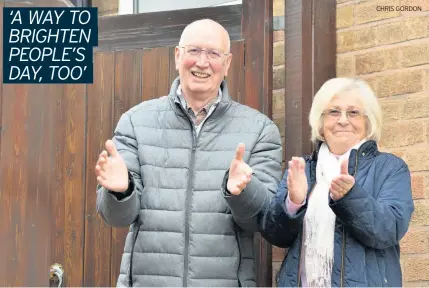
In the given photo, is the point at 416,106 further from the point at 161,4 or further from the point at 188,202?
the point at 161,4

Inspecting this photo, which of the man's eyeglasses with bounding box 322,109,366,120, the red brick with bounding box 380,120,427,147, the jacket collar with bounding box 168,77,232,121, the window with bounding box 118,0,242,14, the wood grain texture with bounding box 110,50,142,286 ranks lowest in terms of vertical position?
the red brick with bounding box 380,120,427,147

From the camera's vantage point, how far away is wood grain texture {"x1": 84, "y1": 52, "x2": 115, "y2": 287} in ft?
14.3

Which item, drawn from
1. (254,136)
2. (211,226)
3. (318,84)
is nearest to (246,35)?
(318,84)

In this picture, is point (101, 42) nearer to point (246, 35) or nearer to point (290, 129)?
point (246, 35)

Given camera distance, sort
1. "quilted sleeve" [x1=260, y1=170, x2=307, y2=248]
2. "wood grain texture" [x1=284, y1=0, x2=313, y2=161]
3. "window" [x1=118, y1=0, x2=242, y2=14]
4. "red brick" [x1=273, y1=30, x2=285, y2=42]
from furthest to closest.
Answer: "window" [x1=118, y1=0, x2=242, y2=14] < "red brick" [x1=273, y1=30, x2=285, y2=42] < "wood grain texture" [x1=284, y1=0, x2=313, y2=161] < "quilted sleeve" [x1=260, y1=170, x2=307, y2=248]

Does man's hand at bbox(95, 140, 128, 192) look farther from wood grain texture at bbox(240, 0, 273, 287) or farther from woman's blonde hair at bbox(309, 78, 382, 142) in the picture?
wood grain texture at bbox(240, 0, 273, 287)

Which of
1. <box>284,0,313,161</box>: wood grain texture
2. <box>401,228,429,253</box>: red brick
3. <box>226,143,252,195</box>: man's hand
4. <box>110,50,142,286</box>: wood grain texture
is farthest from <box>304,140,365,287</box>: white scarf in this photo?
<box>110,50,142,286</box>: wood grain texture

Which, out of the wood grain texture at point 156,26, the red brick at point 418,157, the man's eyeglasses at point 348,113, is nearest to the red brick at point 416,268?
the red brick at point 418,157

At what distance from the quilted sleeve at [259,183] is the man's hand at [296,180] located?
18 cm

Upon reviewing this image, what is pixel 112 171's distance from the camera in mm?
3518

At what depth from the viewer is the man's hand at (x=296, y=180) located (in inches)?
133

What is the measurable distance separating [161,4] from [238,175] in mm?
1484

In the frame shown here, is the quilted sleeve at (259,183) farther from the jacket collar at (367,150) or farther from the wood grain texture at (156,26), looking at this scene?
the wood grain texture at (156,26)

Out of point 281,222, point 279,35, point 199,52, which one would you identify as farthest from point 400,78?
point 281,222
